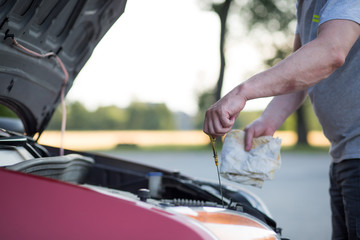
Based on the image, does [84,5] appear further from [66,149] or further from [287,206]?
[287,206]

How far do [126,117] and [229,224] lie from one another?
29640 millimetres

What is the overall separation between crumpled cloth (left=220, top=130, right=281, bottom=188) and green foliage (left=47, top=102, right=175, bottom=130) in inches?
1094

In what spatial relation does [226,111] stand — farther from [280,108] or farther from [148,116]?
[148,116]

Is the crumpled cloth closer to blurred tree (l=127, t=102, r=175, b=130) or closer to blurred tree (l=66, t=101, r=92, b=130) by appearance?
blurred tree (l=66, t=101, r=92, b=130)

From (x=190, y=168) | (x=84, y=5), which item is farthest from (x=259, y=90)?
(x=190, y=168)


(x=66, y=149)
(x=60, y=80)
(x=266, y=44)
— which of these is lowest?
(x=66, y=149)

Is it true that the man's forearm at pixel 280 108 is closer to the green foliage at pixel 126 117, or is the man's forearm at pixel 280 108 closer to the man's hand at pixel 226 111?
the man's hand at pixel 226 111

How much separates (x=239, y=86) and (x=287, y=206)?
490cm

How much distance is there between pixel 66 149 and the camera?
240cm

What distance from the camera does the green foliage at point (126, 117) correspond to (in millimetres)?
28938

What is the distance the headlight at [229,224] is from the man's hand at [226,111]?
282 mm

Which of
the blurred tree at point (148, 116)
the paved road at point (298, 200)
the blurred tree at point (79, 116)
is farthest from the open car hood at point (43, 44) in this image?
the blurred tree at point (148, 116)

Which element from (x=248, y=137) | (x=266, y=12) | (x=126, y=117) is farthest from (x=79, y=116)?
(x=248, y=137)

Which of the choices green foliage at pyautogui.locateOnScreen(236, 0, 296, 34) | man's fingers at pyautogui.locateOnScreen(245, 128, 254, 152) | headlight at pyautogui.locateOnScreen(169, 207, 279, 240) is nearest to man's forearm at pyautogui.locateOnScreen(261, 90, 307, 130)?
man's fingers at pyautogui.locateOnScreen(245, 128, 254, 152)
